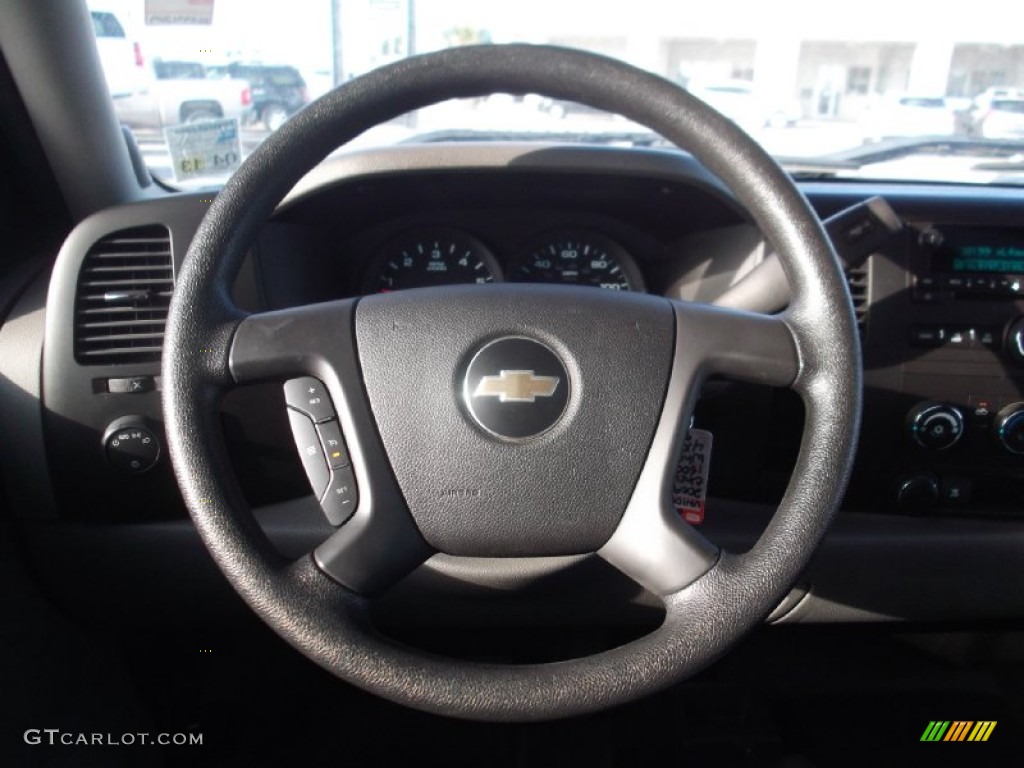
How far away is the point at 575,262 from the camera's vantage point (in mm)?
1758

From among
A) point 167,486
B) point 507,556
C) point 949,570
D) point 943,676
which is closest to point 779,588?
point 507,556

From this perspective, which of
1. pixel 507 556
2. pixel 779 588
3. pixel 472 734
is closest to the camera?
pixel 779 588

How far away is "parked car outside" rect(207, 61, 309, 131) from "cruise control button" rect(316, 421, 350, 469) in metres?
0.69

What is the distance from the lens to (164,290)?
4.87 ft

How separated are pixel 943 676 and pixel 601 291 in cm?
135

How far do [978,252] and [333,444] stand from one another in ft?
3.70

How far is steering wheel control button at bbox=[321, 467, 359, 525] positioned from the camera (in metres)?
1.08

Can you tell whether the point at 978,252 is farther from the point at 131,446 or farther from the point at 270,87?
the point at 131,446

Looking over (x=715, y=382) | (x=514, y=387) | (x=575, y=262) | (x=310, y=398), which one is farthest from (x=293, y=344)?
(x=575, y=262)

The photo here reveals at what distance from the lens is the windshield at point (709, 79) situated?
1593 millimetres

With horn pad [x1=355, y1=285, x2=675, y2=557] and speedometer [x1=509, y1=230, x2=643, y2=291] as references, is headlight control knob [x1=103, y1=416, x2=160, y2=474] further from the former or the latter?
speedometer [x1=509, y1=230, x2=643, y2=291]

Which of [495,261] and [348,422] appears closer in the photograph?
[348,422]

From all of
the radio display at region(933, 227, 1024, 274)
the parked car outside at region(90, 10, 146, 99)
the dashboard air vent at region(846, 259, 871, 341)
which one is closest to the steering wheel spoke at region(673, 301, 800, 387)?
the dashboard air vent at region(846, 259, 871, 341)

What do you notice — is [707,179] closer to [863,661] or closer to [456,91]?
[456,91]
